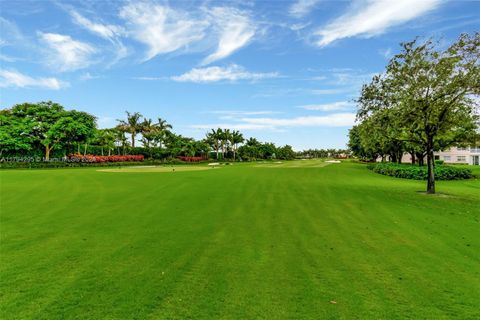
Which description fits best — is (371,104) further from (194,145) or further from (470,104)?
(194,145)

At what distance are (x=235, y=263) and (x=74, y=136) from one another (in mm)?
52412

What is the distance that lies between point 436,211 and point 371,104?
27.1 ft

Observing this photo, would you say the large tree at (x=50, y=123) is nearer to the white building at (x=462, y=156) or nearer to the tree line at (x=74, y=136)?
the tree line at (x=74, y=136)

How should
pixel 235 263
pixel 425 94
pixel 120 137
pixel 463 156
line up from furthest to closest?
pixel 463 156 < pixel 120 137 < pixel 425 94 < pixel 235 263

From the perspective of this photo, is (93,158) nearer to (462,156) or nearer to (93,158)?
(93,158)

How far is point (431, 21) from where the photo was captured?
1823cm

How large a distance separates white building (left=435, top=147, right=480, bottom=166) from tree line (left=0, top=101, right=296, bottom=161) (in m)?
72.3

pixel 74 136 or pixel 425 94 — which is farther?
pixel 74 136

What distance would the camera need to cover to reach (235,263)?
20.5ft

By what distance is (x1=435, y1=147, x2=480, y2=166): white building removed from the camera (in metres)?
85.6

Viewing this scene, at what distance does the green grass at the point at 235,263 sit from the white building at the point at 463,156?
93.5 metres

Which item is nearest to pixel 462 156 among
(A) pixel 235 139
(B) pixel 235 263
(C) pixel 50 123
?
Result: (A) pixel 235 139

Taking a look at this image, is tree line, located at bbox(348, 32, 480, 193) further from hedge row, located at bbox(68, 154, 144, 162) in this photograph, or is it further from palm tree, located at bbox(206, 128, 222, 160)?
palm tree, located at bbox(206, 128, 222, 160)

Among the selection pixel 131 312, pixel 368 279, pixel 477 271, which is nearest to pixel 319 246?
pixel 368 279
